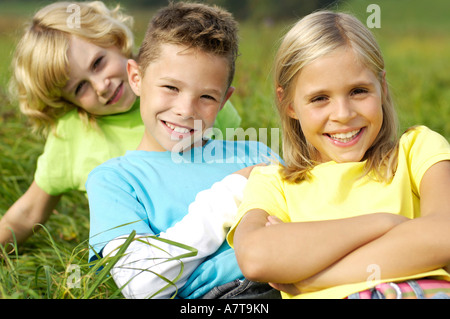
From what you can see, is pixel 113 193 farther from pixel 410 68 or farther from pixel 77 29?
pixel 410 68

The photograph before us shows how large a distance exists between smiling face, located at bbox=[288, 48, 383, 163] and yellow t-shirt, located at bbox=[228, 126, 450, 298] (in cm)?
8

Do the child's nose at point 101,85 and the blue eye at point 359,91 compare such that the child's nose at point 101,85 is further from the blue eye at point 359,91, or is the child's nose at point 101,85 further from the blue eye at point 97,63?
the blue eye at point 359,91

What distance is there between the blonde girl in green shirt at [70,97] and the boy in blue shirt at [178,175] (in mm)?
446

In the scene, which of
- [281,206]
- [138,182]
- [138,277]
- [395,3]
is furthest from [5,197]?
[395,3]

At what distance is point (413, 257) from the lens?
1530mm

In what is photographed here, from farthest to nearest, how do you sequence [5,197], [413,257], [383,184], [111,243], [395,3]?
[395,3] < [5,197] < [111,243] < [383,184] < [413,257]

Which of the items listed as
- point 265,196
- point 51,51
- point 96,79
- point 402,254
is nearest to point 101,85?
point 96,79

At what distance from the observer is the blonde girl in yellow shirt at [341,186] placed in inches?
61.1

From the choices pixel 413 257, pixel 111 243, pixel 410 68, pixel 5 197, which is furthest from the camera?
pixel 410 68

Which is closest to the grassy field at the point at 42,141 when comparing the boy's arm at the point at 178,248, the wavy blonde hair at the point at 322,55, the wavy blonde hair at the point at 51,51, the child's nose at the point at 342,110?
the boy's arm at the point at 178,248

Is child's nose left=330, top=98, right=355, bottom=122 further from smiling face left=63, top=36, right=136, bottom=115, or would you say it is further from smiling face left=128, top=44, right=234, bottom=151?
smiling face left=63, top=36, right=136, bottom=115
